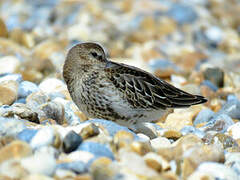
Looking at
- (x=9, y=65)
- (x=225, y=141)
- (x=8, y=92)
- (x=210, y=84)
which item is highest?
(x=225, y=141)

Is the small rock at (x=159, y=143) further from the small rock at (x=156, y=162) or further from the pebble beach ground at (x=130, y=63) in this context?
the small rock at (x=156, y=162)

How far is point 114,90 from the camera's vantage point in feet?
18.9

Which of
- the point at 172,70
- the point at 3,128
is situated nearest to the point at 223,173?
the point at 3,128

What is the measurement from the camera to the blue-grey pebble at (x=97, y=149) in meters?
4.30

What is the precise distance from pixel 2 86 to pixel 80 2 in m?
9.15

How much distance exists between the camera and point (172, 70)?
9.74 metres

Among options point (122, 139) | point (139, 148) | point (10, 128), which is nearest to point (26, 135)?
point (10, 128)

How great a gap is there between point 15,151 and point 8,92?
238cm

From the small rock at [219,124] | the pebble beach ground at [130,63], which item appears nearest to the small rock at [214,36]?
the pebble beach ground at [130,63]

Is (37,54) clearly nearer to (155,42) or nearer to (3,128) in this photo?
(155,42)

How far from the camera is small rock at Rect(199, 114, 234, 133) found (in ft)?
20.8

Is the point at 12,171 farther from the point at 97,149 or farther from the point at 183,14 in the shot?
the point at 183,14

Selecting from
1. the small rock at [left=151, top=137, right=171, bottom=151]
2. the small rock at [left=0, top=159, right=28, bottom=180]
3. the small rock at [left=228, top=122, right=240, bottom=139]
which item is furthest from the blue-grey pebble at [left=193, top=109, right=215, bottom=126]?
the small rock at [left=0, top=159, right=28, bottom=180]

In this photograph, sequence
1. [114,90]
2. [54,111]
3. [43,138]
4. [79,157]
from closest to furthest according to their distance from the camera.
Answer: [79,157] → [43,138] → [114,90] → [54,111]
